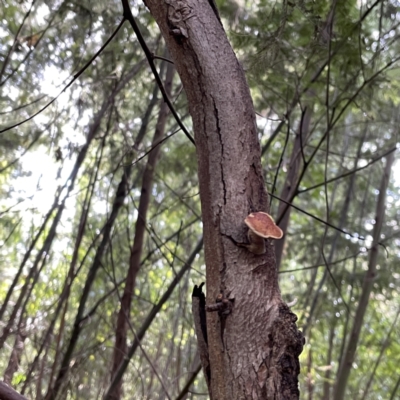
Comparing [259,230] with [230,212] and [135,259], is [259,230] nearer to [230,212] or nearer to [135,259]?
[230,212]

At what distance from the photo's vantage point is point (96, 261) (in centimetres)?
216

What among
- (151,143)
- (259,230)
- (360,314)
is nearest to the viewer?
(259,230)

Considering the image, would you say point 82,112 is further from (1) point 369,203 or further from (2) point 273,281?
(1) point 369,203

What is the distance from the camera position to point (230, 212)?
2.27 feet

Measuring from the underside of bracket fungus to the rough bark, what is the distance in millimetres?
14

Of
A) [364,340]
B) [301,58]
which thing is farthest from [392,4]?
[364,340]

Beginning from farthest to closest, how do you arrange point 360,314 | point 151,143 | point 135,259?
point 151,143
point 360,314
point 135,259

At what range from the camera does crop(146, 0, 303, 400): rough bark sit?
24.6 inches

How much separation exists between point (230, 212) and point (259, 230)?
6 cm

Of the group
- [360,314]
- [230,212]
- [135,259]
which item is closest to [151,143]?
[135,259]

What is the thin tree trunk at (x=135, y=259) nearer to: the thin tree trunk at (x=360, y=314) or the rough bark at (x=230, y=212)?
the thin tree trunk at (x=360, y=314)

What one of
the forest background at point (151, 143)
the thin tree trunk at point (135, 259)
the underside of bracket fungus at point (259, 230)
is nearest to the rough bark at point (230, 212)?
the underside of bracket fungus at point (259, 230)

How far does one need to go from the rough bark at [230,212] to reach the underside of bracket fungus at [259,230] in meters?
0.01

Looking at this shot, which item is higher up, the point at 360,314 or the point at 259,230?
the point at 360,314
